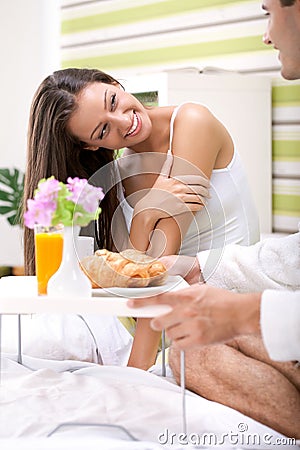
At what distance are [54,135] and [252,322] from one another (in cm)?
58

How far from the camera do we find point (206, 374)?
1194 mm

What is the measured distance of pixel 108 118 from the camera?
1.35 m

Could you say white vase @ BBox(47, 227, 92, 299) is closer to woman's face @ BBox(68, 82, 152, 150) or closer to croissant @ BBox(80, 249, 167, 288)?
croissant @ BBox(80, 249, 167, 288)

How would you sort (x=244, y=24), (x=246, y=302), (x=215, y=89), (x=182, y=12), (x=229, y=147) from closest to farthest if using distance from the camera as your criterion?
(x=246, y=302) < (x=229, y=147) < (x=215, y=89) < (x=244, y=24) < (x=182, y=12)

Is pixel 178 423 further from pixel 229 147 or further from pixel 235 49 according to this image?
pixel 235 49

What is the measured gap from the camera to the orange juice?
1100 mm

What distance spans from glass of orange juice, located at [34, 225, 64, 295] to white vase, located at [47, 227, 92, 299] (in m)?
0.03

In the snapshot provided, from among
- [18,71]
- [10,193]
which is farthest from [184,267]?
[18,71]

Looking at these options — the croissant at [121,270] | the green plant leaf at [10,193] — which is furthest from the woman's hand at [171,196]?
the green plant leaf at [10,193]

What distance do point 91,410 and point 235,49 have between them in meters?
1.58

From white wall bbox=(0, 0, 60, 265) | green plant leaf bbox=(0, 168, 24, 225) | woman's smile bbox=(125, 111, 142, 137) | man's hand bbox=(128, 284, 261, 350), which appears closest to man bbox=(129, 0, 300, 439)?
man's hand bbox=(128, 284, 261, 350)

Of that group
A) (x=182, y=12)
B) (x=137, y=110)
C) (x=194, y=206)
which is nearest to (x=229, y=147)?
(x=137, y=110)

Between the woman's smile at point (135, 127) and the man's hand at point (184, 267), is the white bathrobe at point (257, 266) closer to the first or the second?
the man's hand at point (184, 267)

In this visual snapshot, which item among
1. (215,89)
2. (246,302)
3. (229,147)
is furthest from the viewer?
(215,89)
